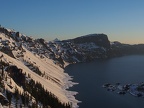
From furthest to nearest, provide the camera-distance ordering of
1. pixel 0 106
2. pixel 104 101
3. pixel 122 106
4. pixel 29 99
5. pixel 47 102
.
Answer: pixel 104 101 → pixel 122 106 → pixel 47 102 → pixel 29 99 → pixel 0 106

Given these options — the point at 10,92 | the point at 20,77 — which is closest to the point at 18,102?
the point at 10,92

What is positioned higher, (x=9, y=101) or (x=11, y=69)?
(x=11, y=69)

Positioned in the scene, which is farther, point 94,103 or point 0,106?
point 94,103

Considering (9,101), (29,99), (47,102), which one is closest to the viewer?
(9,101)

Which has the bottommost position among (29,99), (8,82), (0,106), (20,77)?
(0,106)

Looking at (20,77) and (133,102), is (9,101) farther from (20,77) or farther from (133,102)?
(133,102)

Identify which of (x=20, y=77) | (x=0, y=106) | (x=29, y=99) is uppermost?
(x=20, y=77)

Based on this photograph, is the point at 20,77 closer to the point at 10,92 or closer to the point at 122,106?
the point at 10,92

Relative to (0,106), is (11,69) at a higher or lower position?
higher

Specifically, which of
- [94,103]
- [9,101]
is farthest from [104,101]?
[9,101]
